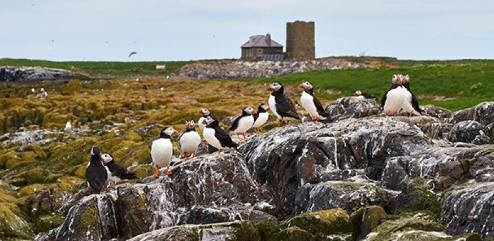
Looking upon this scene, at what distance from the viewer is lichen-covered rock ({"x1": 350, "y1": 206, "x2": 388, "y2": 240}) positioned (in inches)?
559

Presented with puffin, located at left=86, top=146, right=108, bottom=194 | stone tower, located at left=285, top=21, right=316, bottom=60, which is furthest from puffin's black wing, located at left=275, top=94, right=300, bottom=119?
stone tower, located at left=285, top=21, right=316, bottom=60

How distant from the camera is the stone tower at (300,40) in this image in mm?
108750

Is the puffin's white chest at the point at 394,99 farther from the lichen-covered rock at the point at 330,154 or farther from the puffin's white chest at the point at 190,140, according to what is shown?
the puffin's white chest at the point at 190,140

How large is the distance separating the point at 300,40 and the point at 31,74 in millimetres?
48325

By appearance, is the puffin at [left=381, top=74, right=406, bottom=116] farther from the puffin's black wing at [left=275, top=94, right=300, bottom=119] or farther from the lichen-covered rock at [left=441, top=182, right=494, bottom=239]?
the lichen-covered rock at [left=441, top=182, right=494, bottom=239]

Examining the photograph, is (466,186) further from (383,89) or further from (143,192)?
(383,89)

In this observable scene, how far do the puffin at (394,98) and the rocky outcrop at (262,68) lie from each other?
7347 cm

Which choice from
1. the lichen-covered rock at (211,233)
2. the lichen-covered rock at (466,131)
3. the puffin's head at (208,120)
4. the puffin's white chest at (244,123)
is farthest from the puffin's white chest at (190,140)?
the lichen-covered rock at (466,131)

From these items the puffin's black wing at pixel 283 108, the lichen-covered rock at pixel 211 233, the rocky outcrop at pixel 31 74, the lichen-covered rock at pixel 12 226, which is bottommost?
the rocky outcrop at pixel 31 74

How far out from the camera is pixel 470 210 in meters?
13.7

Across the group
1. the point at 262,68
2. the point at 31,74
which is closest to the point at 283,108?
the point at 262,68

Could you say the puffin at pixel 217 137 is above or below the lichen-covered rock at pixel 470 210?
above

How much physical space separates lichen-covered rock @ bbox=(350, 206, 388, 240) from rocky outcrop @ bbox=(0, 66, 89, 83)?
10056 cm

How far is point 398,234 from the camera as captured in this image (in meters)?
12.9
